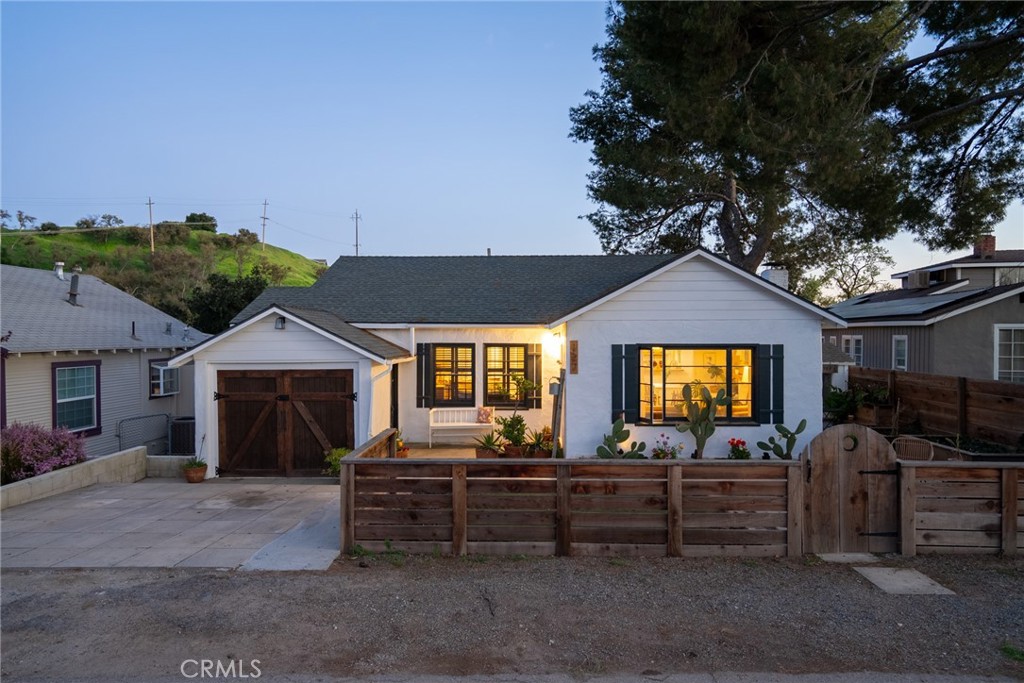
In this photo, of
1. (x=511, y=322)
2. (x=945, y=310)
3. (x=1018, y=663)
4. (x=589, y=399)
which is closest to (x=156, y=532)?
(x=589, y=399)

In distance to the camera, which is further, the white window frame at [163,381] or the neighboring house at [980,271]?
the neighboring house at [980,271]

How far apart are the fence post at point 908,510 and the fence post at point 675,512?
2.37 m

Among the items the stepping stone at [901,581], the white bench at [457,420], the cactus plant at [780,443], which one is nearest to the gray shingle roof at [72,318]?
the white bench at [457,420]

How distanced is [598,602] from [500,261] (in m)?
13.1

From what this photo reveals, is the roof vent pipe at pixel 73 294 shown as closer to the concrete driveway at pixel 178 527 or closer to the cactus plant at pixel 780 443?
the concrete driveway at pixel 178 527

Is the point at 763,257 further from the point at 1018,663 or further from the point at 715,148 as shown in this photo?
the point at 1018,663

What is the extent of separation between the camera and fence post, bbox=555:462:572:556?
673 cm

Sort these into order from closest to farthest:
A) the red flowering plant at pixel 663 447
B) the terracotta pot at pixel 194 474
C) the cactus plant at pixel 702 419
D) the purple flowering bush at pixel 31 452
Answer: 1. the cactus plant at pixel 702 419
2. the purple flowering bush at pixel 31 452
3. the red flowering plant at pixel 663 447
4. the terracotta pot at pixel 194 474

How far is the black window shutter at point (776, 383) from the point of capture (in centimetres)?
1071

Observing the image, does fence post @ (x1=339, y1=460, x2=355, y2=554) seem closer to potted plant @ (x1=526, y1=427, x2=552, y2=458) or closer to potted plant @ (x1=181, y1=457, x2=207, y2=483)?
potted plant @ (x1=526, y1=427, x2=552, y2=458)

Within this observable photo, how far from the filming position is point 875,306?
71.3ft

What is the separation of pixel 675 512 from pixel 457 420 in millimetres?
7619

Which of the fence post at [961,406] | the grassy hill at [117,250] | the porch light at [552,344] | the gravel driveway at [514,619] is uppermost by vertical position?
the grassy hill at [117,250]

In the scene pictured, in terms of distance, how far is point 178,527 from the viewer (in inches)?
322
